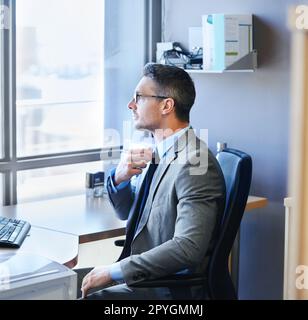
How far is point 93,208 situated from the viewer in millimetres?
2744

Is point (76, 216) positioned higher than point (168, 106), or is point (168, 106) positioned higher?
point (168, 106)

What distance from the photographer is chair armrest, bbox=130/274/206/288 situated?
175 cm

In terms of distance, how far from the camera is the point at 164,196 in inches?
74.4

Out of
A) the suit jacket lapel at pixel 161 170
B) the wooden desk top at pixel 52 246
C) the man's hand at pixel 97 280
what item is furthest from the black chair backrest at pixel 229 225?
the wooden desk top at pixel 52 246

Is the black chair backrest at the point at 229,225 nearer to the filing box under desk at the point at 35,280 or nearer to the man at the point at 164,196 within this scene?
the man at the point at 164,196

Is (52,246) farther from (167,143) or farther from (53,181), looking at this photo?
(53,181)

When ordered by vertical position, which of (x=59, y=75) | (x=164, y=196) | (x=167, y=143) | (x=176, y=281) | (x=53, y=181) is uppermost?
(x=59, y=75)

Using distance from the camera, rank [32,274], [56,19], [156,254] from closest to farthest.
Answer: [32,274] → [156,254] → [56,19]

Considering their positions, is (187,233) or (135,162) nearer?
(187,233)

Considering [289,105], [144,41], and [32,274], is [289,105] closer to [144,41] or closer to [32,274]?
→ [144,41]

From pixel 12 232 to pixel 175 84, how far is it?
69cm

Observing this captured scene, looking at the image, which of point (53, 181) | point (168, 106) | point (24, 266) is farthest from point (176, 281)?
point (53, 181)
